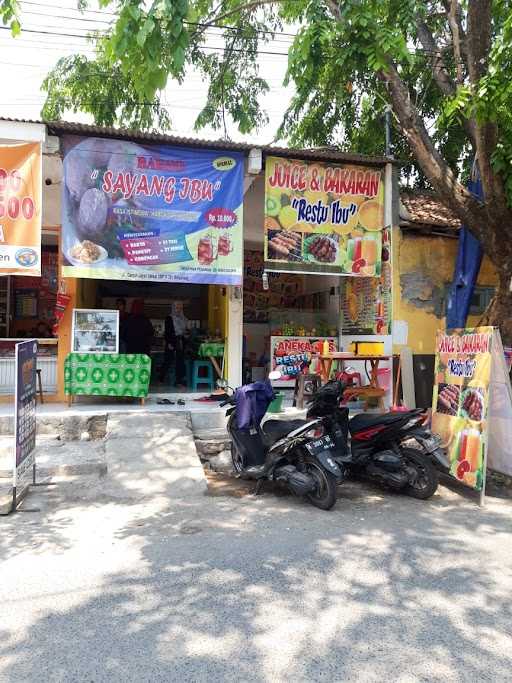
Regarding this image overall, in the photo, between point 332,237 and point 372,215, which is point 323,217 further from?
point 372,215

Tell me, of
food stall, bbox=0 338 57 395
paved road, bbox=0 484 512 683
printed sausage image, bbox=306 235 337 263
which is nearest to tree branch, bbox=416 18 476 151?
printed sausage image, bbox=306 235 337 263

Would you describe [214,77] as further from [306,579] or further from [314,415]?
[306,579]

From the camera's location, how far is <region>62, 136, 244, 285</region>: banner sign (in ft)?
25.0

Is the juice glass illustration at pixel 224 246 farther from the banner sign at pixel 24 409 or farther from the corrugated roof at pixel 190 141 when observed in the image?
the banner sign at pixel 24 409

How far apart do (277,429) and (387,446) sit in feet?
3.88

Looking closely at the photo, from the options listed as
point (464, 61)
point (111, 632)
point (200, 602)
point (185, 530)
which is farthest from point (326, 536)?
point (464, 61)

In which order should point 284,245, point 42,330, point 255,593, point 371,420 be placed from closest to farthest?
point 255,593 → point 371,420 → point 284,245 → point 42,330

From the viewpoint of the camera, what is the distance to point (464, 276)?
845cm

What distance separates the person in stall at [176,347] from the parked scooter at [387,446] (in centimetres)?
556

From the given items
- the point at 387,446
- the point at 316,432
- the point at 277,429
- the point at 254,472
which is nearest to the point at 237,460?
the point at 254,472

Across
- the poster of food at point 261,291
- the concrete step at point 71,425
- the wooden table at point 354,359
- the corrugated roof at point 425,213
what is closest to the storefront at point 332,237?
the wooden table at point 354,359

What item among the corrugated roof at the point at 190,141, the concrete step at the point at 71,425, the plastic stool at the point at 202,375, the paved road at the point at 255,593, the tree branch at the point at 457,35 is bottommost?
the paved road at the point at 255,593

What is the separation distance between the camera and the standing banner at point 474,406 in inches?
217

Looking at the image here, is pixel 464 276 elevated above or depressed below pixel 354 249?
below
